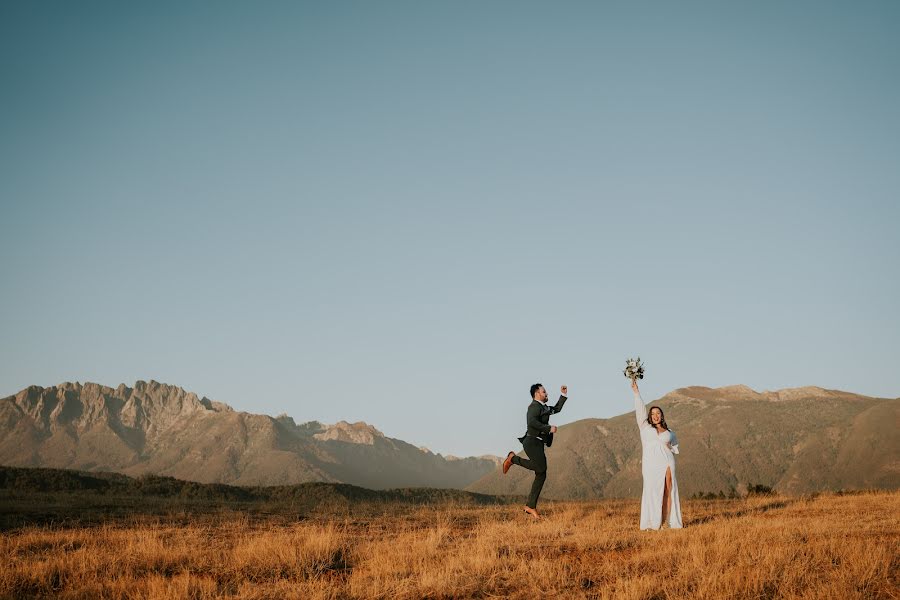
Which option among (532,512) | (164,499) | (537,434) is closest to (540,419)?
(537,434)

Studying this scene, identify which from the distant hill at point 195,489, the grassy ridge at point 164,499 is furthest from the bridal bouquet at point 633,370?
the distant hill at point 195,489

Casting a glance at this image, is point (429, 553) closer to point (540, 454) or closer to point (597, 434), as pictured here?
point (540, 454)

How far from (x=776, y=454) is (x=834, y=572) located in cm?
14094

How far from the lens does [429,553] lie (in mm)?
8039

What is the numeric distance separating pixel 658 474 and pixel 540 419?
2.60 m

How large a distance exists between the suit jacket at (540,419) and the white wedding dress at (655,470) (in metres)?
1.82

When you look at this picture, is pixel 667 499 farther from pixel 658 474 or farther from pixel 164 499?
pixel 164 499

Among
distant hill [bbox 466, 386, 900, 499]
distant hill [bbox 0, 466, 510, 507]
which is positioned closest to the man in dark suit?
distant hill [bbox 0, 466, 510, 507]

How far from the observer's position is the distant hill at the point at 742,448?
106625 mm

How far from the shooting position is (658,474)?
11.3 meters

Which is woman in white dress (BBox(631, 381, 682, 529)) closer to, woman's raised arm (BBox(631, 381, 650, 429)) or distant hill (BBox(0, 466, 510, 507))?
woman's raised arm (BBox(631, 381, 650, 429))

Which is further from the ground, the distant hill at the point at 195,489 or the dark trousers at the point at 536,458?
the dark trousers at the point at 536,458

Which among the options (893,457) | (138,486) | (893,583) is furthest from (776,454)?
(893,583)

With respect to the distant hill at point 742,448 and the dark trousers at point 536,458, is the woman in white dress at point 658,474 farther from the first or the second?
the distant hill at point 742,448
